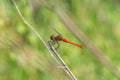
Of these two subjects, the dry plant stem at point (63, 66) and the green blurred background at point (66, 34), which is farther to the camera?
the green blurred background at point (66, 34)

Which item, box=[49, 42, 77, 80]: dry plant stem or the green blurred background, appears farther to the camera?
the green blurred background

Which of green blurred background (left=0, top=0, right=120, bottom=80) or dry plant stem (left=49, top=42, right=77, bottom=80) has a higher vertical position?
green blurred background (left=0, top=0, right=120, bottom=80)

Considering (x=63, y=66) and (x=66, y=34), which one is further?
(x=66, y=34)

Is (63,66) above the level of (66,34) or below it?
below

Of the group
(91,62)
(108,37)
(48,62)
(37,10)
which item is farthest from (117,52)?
(48,62)

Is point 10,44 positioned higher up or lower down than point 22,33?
lower down

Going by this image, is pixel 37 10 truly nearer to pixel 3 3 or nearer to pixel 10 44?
pixel 3 3

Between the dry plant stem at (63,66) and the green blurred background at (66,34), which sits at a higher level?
the green blurred background at (66,34)

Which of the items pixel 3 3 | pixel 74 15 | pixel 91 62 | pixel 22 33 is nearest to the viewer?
pixel 3 3
